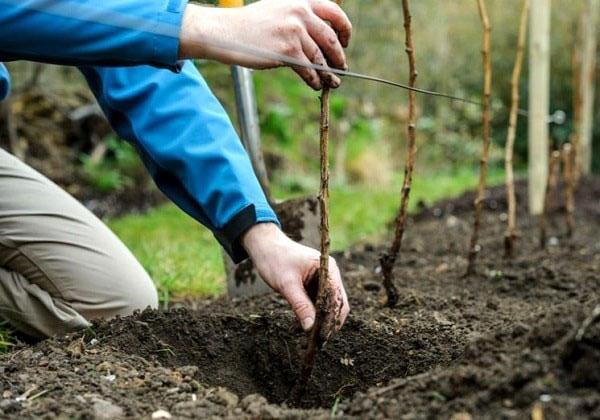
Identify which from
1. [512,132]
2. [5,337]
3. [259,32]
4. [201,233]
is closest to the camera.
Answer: [259,32]

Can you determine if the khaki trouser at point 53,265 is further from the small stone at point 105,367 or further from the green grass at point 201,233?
the small stone at point 105,367

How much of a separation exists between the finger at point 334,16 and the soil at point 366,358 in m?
0.73

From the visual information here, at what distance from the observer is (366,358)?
220 centimetres

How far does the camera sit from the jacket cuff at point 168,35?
1.56 metres

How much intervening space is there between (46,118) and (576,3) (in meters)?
7.14

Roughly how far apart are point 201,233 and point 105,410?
3.66 meters

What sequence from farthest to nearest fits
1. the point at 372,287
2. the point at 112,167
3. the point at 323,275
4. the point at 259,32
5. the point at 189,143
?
1. the point at 112,167
2. the point at 372,287
3. the point at 189,143
4. the point at 323,275
5. the point at 259,32

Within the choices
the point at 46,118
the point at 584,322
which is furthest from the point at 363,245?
the point at 46,118

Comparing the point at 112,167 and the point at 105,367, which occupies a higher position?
the point at 105,367

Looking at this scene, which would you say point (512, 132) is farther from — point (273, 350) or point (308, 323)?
point (308, 323)

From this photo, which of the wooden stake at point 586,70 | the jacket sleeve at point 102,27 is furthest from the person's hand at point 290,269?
the wooden stake at point 586,70

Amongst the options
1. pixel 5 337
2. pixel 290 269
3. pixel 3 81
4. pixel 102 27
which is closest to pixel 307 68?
pixel 102 27

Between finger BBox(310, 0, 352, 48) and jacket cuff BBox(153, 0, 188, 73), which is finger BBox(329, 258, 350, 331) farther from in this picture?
jacket cuff BBox(153, 0, 188, 73)

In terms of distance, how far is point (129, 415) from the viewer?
66.0 inches
